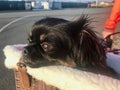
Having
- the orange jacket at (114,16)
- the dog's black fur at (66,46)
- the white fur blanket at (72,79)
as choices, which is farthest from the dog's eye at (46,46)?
the orange jacket at (114,16)

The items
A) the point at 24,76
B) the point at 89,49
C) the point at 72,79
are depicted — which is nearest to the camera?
the point at 72,79

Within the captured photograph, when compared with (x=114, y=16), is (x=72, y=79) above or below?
below

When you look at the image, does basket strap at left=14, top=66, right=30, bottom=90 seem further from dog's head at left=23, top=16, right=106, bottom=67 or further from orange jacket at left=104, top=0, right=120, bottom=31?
orange jacket at left=104, top=0, right=120, bottom=31

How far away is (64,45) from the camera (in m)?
3.04

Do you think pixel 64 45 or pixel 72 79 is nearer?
pixel 72 79

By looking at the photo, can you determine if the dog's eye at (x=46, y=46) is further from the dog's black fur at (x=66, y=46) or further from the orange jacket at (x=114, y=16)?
the orange jacket at (x=114, y=16)

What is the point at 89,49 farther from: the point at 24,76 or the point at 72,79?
the point at 24,76

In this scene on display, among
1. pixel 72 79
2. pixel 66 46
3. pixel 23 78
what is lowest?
pixel 23 78

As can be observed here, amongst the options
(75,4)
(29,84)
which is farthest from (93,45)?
(75,4)

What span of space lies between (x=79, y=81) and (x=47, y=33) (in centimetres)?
75

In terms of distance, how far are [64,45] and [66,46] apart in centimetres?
3

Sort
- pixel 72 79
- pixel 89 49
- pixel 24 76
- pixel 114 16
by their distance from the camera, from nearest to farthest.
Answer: pixel 72 79
pixel 89 49
pixel 24 76
pixel 114 16

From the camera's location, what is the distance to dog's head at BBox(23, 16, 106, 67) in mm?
2803

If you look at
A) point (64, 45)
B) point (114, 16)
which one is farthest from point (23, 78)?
point (114, 16)
